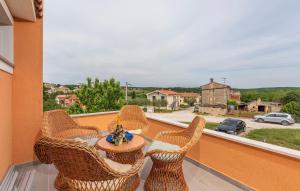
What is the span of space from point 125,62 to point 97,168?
57.0 feet

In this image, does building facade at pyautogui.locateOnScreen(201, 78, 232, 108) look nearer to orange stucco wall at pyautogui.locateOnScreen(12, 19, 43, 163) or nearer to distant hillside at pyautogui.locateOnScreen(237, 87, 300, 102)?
distant hillside at pyautogui.locateOnScreen(237, 87, 300, 102)

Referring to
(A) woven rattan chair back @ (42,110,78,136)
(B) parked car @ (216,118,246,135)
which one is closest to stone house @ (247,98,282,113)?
(B) parked car @ (216,118,246,135)

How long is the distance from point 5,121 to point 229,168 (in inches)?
119

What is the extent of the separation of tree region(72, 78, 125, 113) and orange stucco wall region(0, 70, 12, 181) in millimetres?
6062

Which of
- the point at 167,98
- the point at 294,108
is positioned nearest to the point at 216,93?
the point at 167,98

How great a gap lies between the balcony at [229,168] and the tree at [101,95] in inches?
232

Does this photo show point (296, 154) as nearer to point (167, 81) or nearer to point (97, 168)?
point (97, 168)

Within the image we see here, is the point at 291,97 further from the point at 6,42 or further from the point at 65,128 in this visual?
the point at 6,42

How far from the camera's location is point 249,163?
7.79 feet

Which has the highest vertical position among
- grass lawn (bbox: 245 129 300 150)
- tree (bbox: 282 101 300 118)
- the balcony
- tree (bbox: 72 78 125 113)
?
tree (bbox: 72 78 125 113)

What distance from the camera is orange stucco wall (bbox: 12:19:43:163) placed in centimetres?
279

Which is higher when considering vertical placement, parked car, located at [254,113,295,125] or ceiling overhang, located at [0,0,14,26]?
ceiling overhang, located at [0,0,14,26]

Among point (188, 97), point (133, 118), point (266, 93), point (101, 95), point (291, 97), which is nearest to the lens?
point (133, 118)

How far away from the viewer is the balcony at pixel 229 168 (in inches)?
80.9
